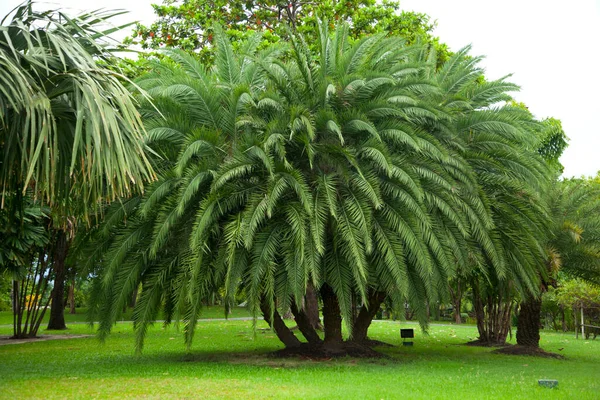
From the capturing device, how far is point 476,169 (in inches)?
634

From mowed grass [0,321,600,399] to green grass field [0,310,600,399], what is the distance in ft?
0.05

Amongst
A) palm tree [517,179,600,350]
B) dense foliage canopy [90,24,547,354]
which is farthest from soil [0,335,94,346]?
palm tree [517,179,600,350]

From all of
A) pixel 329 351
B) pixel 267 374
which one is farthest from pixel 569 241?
pixel 267 374

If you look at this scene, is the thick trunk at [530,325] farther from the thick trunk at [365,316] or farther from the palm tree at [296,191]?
the palm tree at [296,191]

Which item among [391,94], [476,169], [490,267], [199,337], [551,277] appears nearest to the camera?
[391,94]

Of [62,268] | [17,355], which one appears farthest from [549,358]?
[62,268]

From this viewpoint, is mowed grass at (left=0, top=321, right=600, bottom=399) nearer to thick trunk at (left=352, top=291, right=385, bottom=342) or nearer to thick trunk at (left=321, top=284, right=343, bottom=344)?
thick trunk at (left=321, top=284, right=343, bottom=344)

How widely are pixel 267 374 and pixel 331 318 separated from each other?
3453 mm

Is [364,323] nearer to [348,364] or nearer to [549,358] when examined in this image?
[348,364]

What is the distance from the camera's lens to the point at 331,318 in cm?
1552

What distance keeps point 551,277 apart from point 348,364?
809cm

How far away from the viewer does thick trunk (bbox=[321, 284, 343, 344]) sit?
1552cm

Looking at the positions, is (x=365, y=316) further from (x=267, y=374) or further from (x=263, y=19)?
(x=263, y=19)

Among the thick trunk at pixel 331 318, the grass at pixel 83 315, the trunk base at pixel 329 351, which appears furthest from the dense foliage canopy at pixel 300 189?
the grass at pixel 83 315
